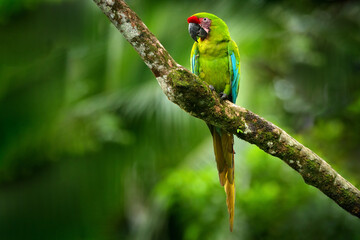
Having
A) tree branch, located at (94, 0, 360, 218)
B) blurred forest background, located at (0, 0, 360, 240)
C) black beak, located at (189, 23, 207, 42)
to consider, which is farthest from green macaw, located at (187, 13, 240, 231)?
blurred forest background, located at (0, 0, 360, 240)

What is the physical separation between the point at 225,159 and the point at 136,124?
6.67ft

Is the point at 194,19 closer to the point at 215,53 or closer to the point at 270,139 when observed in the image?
the point at 215,53

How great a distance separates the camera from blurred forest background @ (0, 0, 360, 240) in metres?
4.32

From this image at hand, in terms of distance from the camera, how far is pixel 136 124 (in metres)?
4.70

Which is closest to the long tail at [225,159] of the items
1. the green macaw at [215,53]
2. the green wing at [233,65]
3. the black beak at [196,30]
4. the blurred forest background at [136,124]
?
the green macaw at [215,53]

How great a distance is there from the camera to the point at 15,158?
4672 mm

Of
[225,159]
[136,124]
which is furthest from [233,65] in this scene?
[136,124]

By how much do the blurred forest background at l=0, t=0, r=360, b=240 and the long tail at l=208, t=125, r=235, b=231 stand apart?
1371mm

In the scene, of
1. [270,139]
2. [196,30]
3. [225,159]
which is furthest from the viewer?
[196,30]

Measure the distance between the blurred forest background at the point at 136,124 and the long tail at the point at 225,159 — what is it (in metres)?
1.37

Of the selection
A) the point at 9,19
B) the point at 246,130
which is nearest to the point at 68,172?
the point at 9,19

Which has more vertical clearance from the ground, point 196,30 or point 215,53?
point 196,30

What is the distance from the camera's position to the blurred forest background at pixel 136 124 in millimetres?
4320

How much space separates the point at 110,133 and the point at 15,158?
3.74 feet
